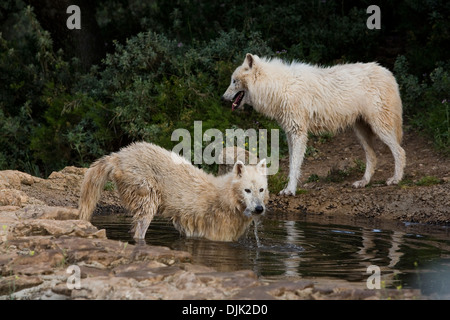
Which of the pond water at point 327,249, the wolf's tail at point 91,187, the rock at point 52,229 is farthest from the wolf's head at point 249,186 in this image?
the rock at point 52,229

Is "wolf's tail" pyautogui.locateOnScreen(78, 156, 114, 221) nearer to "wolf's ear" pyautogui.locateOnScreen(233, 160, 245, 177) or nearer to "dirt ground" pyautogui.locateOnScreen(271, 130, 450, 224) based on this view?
"wolf's ear" pyautogui.locateOnScreen(233, 160, 245, 177)

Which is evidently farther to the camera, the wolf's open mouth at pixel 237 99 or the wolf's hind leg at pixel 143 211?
the wolf's open mouth at pixel 237 99

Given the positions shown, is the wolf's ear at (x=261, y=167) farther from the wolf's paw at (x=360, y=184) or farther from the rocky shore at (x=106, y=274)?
the wolf's paw at (x=360, y=184)

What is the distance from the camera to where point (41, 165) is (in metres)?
15.5

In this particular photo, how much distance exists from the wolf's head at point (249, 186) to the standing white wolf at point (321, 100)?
3.29m

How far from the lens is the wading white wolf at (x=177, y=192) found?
8.18 metres

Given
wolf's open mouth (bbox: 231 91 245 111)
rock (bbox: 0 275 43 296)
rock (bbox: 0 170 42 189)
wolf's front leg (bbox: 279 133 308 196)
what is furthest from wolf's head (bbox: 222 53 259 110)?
rock (bbox: 0 275 43 296)

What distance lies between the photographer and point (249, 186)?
26.4 feet

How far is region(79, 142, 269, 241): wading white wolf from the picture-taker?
8.18 m

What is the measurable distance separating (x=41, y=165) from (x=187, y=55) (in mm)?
4255

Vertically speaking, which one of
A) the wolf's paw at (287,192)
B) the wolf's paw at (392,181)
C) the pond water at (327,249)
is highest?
the wolf's paw at (392,181)

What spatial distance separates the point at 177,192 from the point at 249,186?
3.19 feet
